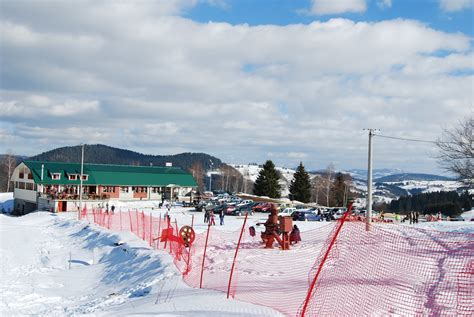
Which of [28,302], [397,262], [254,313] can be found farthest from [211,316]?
[28,302]

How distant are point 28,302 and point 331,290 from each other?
1031 cm

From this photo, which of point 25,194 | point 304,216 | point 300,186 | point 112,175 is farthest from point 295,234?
point 300,186

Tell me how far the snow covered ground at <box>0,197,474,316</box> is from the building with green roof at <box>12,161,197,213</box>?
80.2 feet

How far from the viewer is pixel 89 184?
63.2 m

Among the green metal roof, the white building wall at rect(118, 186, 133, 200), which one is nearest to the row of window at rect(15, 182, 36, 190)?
the green metal roof

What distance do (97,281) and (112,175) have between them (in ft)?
160

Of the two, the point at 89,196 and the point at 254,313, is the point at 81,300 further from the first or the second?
the point at 89,196

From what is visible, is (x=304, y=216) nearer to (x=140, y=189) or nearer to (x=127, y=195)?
(x=127, y=195)

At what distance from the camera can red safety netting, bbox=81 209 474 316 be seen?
417 inches

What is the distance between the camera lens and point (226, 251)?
63.3ft

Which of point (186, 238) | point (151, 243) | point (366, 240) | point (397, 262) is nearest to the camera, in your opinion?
point (366, 240)

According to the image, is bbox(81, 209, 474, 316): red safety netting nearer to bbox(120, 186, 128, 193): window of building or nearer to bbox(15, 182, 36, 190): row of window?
bbox(15, 182, 36, 190): row of window

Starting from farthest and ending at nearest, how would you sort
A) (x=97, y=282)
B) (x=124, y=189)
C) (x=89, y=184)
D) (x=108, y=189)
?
(x=124, y=189) → (x=108, y=189) → (x=89, y=184) → (x=97, y=282)

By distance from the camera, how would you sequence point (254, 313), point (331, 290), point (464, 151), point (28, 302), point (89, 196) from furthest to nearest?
point (89, 196) → point (464, 151) → point (28, 302) → point (331, 290) → point (254, 313)
